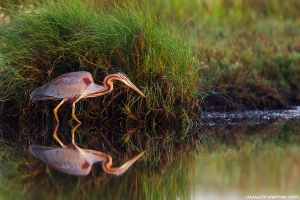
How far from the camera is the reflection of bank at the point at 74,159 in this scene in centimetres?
714

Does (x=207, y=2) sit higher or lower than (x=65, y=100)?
higher

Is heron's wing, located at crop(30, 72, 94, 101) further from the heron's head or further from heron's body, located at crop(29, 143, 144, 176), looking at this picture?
heron's body, located at crop(29, 143, 144, 176)

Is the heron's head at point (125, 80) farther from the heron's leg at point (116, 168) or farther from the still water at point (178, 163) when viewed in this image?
the heron's leg at point (116, 168)

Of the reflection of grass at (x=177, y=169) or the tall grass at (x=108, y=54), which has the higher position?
the tall grass at (x=108, y=54)

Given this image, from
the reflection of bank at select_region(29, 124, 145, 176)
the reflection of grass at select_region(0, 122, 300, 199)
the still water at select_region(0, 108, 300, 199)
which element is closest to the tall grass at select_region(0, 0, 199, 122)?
the still water at select_region(0, 108, 300, 199)

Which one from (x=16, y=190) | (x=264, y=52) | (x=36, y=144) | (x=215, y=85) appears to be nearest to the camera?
(x=16, y=190)

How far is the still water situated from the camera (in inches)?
250

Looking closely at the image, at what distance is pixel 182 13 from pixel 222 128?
551cm

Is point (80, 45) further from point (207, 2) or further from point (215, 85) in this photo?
point (207, 2)

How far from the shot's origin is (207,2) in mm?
15828

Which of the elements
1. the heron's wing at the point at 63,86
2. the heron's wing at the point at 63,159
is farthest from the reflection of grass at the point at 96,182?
the heron's wing at the point at 63,86

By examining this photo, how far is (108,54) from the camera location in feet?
31.7

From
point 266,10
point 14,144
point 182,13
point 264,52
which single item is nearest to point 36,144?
point 14,144

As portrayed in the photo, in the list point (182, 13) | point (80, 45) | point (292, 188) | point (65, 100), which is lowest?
point (292, 188)
